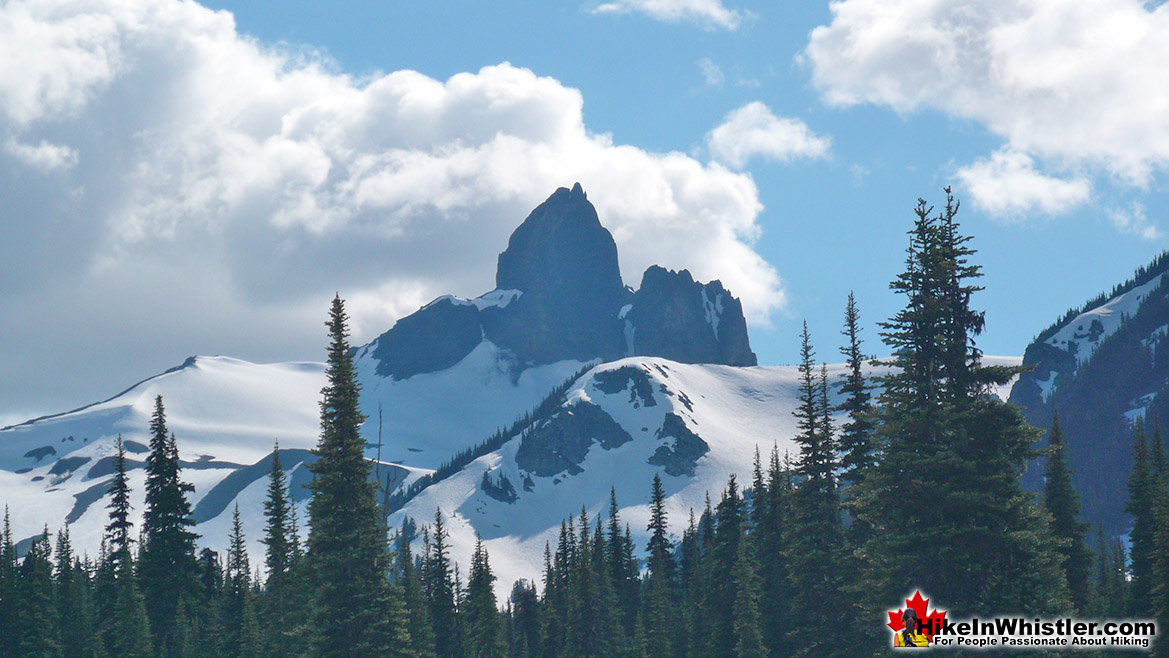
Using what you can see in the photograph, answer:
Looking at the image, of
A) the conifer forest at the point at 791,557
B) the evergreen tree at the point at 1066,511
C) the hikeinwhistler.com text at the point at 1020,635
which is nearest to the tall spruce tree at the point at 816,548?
the conifer forest at the point at 791,557

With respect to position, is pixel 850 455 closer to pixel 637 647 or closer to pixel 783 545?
pixel 783 545

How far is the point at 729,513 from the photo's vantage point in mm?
77188

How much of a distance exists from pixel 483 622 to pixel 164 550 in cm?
2456

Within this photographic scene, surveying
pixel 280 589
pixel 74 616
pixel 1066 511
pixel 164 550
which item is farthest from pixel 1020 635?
pixel 74 616

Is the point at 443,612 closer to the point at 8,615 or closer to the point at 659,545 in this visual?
the point at 659,545

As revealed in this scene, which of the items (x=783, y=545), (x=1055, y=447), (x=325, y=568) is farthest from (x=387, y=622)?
(x=783, y=545)

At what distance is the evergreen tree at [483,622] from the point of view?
82.9m

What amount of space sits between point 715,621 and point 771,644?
8862 mm

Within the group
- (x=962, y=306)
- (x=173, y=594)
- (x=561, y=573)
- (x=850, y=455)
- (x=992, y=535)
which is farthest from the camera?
(x=561, y=573)

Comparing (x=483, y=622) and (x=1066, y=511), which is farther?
(x=483, y=622)

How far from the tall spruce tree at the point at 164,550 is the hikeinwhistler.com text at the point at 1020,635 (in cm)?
5124

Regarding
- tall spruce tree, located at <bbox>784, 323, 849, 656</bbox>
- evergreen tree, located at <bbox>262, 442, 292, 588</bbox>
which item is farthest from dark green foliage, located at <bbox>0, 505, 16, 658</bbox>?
tall spruce tree, located at <bbox>784, 323, 849, 656</bbox>

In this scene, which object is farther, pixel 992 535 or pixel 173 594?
pixel 173 594

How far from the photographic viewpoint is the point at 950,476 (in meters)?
28.5
